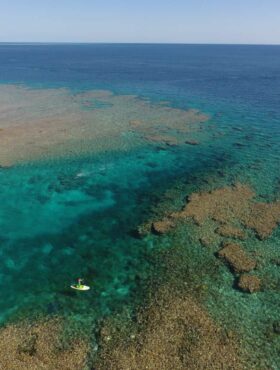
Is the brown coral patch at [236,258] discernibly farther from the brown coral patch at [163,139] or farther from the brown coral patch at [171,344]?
the brown coral patch at [163,139]

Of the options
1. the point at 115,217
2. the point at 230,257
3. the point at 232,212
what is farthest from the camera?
the point at 232,212

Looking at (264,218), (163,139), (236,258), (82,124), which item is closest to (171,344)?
(236,258)

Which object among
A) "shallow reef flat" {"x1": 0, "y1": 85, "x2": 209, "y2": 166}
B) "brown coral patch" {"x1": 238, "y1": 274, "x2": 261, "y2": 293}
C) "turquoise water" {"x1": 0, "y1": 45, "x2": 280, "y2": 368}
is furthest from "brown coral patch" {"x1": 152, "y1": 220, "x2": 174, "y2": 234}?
"shallow reef flat" {"x1": 0, "y1": 85, "x2": 209, "y2": 166}

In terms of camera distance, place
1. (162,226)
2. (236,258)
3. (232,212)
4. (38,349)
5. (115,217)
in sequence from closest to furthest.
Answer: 1. (38,349)
2. (236,258)
3. (162,226)
4. (115,217)
5. (232,212)

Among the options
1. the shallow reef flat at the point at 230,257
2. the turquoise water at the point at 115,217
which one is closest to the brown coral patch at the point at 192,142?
the turquoise water at the point at 115,217

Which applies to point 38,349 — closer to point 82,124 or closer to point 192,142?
point 192,142

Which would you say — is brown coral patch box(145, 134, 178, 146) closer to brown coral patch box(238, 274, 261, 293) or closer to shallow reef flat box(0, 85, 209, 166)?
shallow reef flat box(0, 85, 209, 166)

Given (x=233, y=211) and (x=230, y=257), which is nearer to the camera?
(x=230, y=257)
